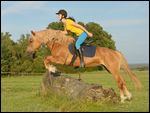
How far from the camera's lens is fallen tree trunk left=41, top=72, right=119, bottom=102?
12.9 meters

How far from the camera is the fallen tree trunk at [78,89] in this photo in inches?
509

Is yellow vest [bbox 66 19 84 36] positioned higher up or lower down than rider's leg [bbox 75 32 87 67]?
higher up

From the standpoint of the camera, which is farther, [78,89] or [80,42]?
[80,42]

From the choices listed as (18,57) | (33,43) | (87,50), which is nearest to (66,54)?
(87,50)

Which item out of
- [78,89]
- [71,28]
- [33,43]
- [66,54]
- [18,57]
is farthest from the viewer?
[18,57]

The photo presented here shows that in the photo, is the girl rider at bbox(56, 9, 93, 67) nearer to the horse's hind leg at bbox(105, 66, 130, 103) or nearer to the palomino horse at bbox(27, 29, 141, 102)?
the palomino horse at bbox(27, 29, 141, 102)

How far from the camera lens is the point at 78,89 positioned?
13.1 meters

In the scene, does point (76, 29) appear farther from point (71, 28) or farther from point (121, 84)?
point (121, 84)

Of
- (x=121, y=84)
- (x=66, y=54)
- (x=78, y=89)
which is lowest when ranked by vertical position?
(x=78, y=89)

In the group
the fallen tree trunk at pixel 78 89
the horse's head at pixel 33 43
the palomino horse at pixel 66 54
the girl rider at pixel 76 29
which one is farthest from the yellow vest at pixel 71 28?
the fallen tree trunk at pixel 78 89

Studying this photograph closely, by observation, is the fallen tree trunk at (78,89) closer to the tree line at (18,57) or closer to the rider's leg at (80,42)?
the rider's leg at (80,42)

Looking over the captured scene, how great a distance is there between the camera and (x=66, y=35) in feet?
47.7

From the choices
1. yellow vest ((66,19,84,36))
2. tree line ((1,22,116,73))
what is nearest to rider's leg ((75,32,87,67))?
yellow vest ((66,19,84,36))

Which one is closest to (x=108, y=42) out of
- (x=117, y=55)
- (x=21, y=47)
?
(x=21, y=47)
